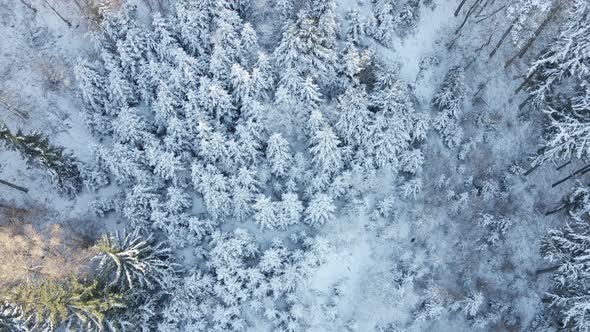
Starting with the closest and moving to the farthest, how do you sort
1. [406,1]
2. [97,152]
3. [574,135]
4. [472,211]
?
→ 1. [574,135]
2. [97,152]
3. [472,211]
4. [406,1]

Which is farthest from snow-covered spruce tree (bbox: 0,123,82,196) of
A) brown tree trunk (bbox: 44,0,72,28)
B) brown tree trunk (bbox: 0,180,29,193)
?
brown tree trunk (bbox: 44,0,72,28)

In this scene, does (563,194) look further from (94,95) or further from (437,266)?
(94,95)

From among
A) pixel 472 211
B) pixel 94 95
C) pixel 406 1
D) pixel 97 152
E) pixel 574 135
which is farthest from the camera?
→ pixel 406 1

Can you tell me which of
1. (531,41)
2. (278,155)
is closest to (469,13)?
(531,41)

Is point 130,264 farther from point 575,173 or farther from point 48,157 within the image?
point 575,173

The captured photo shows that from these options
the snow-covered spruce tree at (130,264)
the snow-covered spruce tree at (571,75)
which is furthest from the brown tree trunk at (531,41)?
the snow-covered spruce tree at (130,264)

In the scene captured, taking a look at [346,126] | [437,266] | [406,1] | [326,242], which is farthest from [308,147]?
[406,1]

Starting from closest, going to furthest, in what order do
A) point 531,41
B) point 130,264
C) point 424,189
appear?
point 130,264 → point 424,189 → point 531,41
